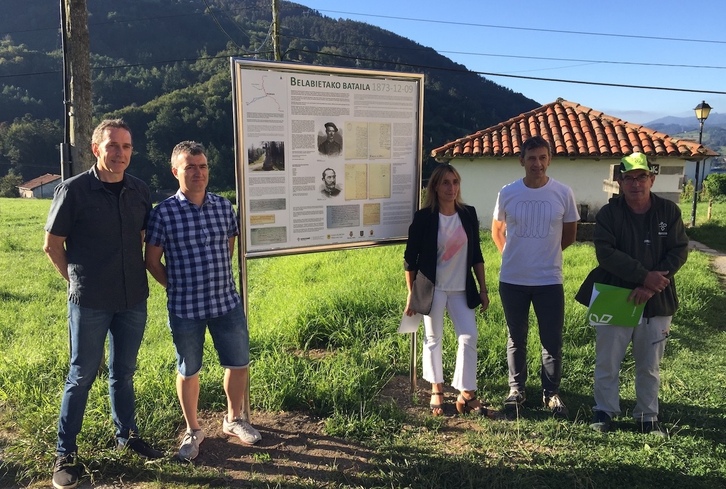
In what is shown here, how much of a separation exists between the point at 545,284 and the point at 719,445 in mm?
1441

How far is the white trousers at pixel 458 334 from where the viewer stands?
352cm

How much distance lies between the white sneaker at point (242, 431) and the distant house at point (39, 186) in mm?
54296

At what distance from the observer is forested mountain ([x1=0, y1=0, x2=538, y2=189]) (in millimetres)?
41875

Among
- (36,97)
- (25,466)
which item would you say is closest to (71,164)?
(25,466)

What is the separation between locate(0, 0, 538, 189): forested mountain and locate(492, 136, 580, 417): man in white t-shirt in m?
27.6

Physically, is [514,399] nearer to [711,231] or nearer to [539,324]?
[539,324]

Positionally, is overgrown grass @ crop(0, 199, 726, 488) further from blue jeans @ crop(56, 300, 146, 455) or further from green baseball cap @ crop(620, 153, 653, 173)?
green baseball cap @ crop(620, 153, 653, 173)

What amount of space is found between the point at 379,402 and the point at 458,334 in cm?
81

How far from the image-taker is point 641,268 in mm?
3148

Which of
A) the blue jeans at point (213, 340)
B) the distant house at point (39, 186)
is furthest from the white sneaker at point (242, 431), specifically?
the distant house at point (39, 186)

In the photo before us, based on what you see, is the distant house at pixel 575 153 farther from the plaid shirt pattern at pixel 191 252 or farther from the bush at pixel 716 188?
the bush at pixel 716 188

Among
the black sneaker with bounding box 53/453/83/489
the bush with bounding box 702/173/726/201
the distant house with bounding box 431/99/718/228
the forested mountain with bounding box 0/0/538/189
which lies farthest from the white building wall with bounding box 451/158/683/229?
the bush with bounding box 702/173/726/201

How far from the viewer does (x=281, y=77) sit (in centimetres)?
327

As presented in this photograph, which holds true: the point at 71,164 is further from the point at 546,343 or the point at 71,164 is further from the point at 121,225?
the point at 546,343
